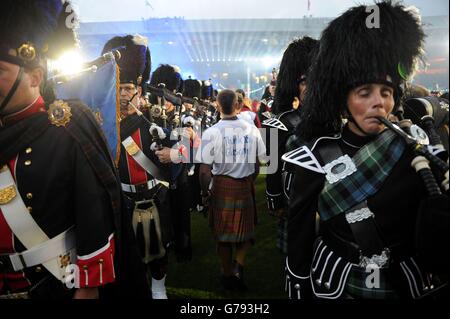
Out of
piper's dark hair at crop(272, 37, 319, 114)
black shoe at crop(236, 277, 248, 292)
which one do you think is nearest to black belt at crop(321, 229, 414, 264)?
black shoe at crop(236, 277, 248, 292)

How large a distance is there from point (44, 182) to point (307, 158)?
58.8 inches

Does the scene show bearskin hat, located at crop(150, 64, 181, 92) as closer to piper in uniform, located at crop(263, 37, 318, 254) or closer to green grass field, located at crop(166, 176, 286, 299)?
green grass field, located at crop(166, 176, 286, 299)

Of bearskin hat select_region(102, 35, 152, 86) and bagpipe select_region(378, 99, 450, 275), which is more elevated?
bearskin hat select_region(102, 35, 152, 86)

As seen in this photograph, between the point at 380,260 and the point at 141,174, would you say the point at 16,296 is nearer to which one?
the point at 141,174

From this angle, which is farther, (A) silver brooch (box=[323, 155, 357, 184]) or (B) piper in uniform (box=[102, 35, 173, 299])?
(B) piper in uniform (box=[102, 35, 173, 299])

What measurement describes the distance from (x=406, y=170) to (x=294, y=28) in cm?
3926

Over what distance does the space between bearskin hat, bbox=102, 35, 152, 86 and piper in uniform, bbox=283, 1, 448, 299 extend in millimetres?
2236

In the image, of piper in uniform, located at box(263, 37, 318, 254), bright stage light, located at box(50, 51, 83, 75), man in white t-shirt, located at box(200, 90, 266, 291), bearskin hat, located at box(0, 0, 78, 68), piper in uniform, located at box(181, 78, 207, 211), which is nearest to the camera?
bearskin hat, located at box(0, 0, 78, 68)

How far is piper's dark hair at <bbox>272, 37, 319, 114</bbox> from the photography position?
3973 mm

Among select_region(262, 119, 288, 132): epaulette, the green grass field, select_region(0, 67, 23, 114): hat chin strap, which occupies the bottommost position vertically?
the green grass field

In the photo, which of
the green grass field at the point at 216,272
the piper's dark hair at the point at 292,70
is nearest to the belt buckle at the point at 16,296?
the green grass field at the point at 216,272

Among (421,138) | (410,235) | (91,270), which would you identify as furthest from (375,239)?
(91,270)

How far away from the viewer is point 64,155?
1.66m
